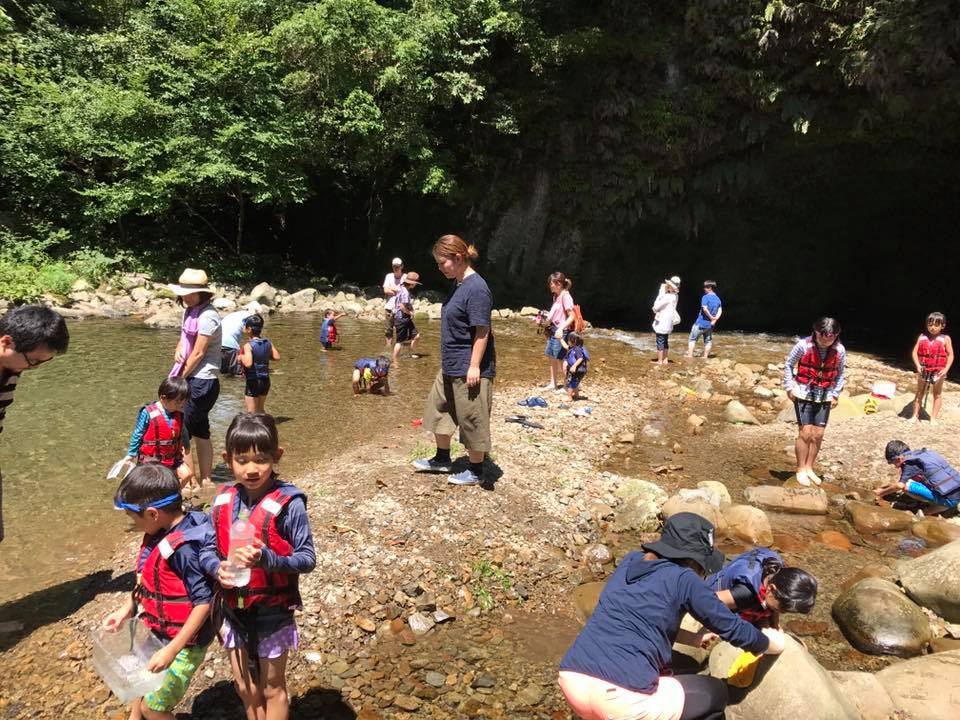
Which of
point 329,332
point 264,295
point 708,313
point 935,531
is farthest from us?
point 264,295

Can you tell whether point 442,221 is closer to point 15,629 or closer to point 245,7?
point 245,7

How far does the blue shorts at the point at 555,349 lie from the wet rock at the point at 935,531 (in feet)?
17.5

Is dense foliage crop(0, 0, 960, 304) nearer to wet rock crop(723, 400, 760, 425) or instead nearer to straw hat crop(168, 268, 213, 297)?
wet rock crop(723, 400, 760, 425)

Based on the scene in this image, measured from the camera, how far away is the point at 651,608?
2959mm

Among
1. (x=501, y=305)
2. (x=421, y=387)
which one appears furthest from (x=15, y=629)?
(x=501, y=305)

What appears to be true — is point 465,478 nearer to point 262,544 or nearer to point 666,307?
point 262,544

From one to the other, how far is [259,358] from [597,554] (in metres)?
4.46

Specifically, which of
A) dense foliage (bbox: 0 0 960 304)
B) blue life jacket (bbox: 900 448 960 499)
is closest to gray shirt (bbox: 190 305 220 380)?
blue life jacket (bbox: 900 448 960 499)

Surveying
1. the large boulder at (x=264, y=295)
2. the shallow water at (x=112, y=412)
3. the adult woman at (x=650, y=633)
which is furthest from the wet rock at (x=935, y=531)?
the large boulder at (x=264, y=295)

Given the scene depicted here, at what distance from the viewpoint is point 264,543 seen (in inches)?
110

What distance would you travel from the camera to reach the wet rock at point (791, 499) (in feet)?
22.4

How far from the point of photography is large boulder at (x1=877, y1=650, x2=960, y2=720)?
364cm

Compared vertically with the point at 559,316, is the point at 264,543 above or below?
below

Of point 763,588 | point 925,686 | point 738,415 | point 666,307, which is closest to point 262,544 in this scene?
point 763,588
